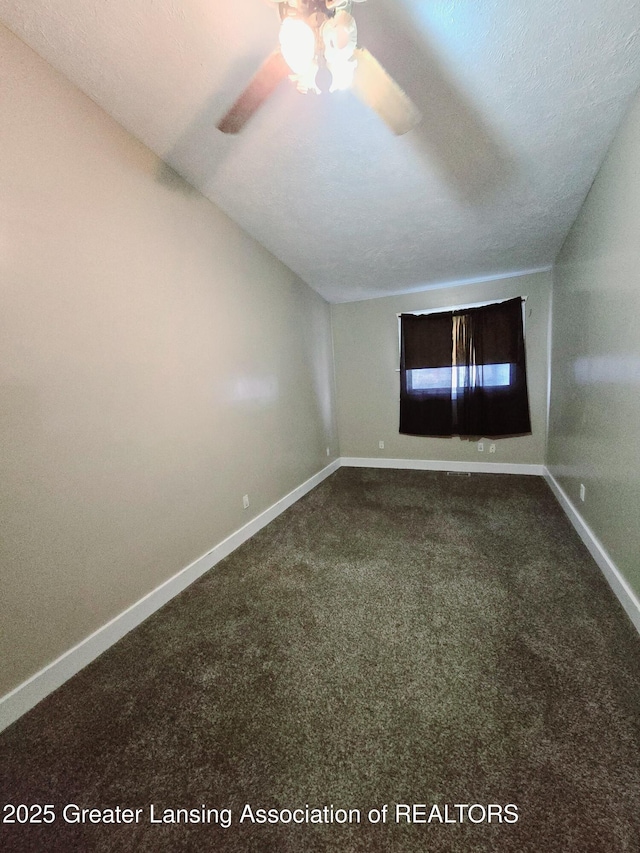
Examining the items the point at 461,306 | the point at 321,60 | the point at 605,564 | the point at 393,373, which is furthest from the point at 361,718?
the point at 461,306

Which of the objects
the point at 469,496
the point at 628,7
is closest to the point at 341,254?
the point at 628,7

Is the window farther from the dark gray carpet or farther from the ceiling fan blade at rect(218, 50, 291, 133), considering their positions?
the ceiling fan blade at rect(218, 50, 291, 133)

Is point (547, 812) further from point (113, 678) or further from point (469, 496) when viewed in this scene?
point (469, 496)

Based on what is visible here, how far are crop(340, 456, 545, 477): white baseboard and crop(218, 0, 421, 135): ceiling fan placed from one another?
353cm

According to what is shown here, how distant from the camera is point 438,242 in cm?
268

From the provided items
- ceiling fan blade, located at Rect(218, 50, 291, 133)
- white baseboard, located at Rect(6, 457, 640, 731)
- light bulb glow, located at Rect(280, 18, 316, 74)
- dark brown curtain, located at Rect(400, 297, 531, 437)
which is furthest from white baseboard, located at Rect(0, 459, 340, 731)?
dark brown curtain, located at Rect(400, 297, 531, 437)

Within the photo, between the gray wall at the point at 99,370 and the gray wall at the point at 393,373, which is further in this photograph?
the gray wall at the point at 393,373

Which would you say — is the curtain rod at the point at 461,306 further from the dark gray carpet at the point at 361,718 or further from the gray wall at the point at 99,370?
the dark gray carpet at the point at 361,718

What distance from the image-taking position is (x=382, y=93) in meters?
1.11

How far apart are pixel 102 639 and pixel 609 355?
3075 mm

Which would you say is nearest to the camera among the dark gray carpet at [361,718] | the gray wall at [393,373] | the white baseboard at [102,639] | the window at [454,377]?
the dark gray carpet at [361,718]

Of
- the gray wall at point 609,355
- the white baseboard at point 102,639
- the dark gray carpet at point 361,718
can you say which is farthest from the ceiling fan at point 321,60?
the white baseboard at point 102,639

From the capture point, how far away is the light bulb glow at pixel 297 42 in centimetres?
93

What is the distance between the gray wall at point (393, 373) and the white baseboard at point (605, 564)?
4.08ft
